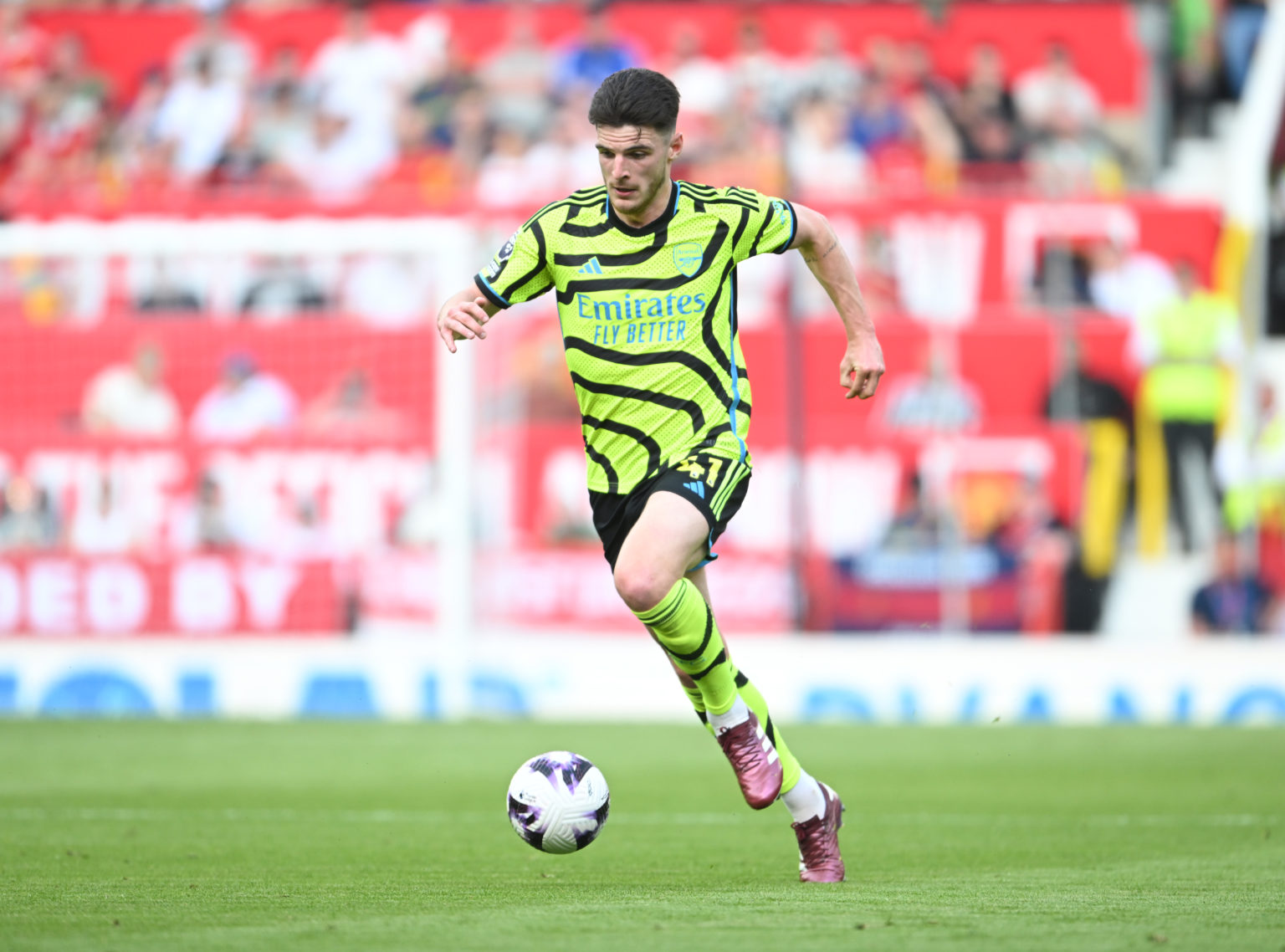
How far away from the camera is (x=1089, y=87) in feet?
66.5

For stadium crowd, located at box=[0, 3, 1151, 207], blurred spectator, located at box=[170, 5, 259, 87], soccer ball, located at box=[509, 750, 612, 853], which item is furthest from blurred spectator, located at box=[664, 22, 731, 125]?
soccer ball, located at box=[509, 750, 612, 853]

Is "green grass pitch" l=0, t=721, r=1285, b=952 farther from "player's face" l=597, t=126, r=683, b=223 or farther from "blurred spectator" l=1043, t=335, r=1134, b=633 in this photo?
"player's face" l=597, t=126, r=683, b=223

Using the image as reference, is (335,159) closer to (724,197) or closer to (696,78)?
(696,78)

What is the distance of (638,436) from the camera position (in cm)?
626

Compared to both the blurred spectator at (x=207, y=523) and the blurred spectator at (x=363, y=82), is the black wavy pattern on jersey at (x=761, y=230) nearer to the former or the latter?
the blurred spectator at (x=207, y=523)

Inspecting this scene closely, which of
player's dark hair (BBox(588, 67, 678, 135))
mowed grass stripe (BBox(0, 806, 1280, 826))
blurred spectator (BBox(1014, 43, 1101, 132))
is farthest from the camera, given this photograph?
blurred spectator (BBox(1014, 43, 1101, 132))

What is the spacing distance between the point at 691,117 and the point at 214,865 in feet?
44.7

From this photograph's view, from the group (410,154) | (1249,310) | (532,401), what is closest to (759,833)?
(532,401)

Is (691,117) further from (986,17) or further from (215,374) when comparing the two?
(215,374)

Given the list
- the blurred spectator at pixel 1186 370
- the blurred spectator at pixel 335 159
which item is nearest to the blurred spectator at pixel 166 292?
the blurred spectator at pixel 335 159

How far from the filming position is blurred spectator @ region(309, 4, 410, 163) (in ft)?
64.6

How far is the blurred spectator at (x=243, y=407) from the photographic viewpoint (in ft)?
47.5

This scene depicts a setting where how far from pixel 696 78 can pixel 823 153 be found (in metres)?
1.68

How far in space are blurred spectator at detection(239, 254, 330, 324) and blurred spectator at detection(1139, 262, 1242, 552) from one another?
22.2ft
